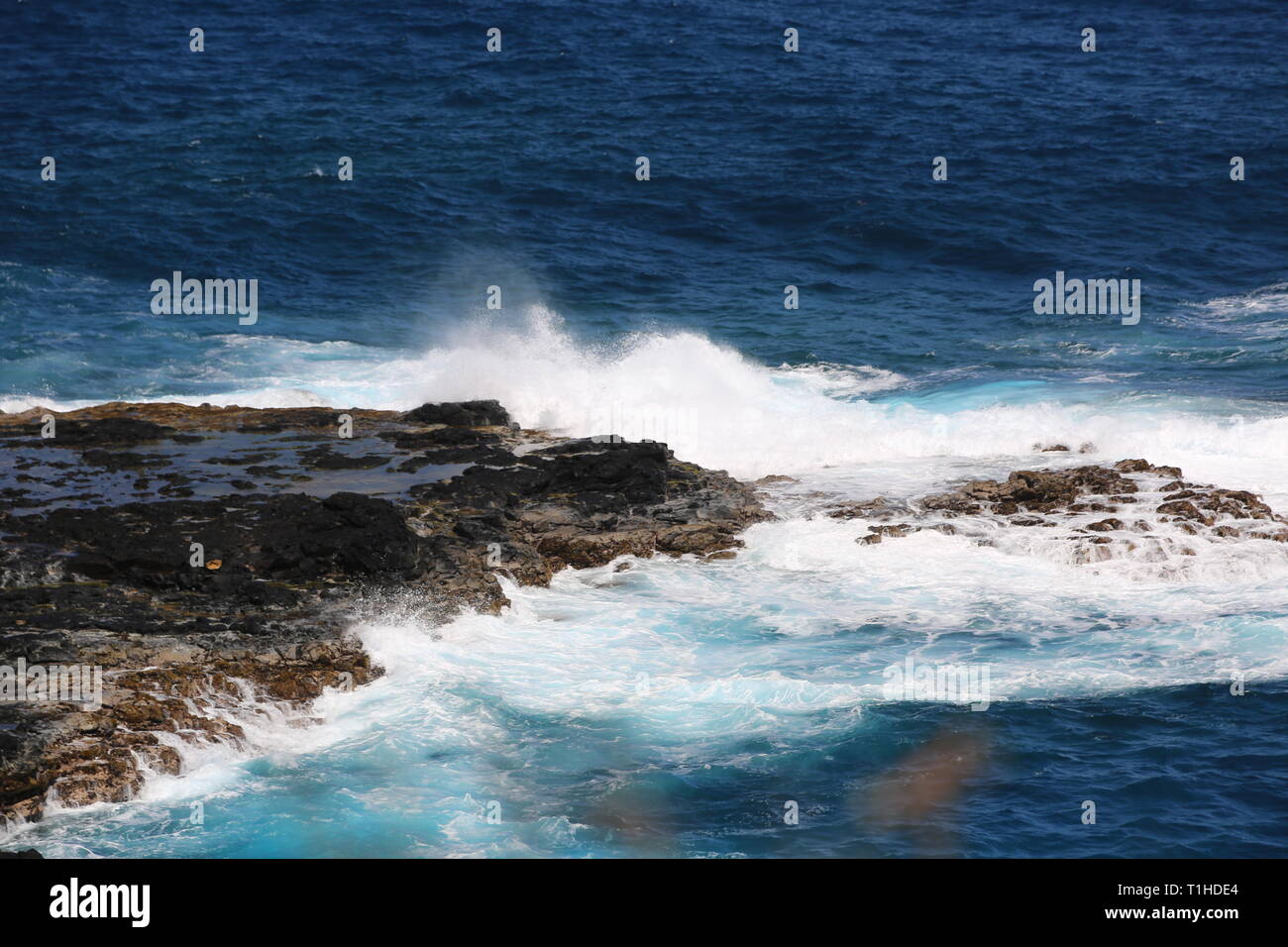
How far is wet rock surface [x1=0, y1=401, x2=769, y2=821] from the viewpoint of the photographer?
13.8 metres

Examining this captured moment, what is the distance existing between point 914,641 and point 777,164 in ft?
89.5

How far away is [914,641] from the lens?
16.9 metres

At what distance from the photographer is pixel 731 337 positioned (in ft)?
108

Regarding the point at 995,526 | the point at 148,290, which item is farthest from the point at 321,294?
the point at 995,526

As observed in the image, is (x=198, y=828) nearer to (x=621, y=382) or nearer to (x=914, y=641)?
(x=914, y=641)

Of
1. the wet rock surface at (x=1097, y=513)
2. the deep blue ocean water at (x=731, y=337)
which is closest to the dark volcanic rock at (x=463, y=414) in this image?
the deep blue ocean water at (x=731, y=337)
